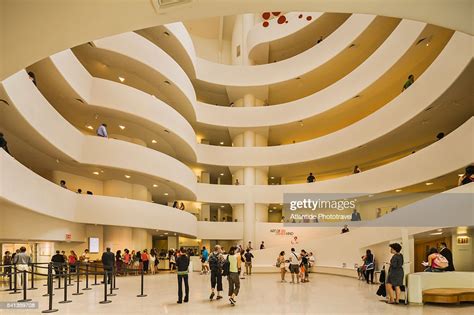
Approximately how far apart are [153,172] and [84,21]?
Result: 1755cm

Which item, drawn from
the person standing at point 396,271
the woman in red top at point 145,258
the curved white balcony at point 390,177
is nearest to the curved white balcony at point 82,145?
the curved white balcony at point 390,177

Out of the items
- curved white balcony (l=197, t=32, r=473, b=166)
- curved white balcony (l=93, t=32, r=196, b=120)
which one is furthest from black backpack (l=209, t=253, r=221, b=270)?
curved white balcony (l=93, t=32, r=196, b=120)

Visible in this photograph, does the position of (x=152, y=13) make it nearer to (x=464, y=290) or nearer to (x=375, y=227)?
(x=464, y=290)

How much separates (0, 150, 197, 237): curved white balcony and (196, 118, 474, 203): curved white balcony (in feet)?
12.4

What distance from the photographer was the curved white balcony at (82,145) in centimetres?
1338

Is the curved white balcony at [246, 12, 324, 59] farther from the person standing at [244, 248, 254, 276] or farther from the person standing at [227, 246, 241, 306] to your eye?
the person standing at [227, 246, 241, 306]

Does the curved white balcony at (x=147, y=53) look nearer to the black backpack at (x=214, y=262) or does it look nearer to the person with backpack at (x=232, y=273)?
the black backpack at (x=214, y=262)

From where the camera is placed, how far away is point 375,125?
21984 mm

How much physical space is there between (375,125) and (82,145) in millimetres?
15206

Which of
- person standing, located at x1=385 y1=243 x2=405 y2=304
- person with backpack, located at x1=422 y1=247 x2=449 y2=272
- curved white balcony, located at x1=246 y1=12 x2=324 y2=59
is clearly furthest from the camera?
curved white balcony, located at x1=246 y1=12 x2=324 y2=59

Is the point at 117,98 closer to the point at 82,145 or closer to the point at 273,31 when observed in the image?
the point at 82,145

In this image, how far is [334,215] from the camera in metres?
28.6

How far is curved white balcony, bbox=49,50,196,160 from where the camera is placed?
1731 centimetres

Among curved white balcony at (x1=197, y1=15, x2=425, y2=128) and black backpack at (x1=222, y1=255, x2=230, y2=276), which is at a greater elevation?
curved white balcony at (x1=197, y1=15, x2=425, y2=128)
